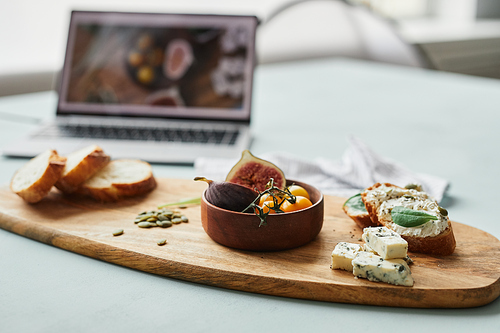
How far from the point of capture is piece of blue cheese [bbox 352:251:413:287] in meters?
0.83

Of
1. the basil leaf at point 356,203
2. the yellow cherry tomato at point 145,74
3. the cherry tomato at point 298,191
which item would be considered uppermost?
the yellow cherry tomato at point 145,74

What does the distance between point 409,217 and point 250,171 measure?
381mm

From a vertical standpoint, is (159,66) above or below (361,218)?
above

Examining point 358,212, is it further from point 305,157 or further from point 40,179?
point 40,179

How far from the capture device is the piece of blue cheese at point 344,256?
2.91ft

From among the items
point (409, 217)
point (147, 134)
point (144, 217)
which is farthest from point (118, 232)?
point (147, 134)

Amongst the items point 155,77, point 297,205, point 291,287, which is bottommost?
point 291,287

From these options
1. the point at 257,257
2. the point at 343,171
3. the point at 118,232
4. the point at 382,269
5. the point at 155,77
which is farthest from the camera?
the point at 155,77

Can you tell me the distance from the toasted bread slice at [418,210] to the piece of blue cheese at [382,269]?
0.38ft

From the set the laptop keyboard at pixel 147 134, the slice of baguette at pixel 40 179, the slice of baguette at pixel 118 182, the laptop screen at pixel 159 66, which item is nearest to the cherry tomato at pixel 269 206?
the slice of baguette at pixel 118 182

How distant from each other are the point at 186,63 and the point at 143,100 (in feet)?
0.74

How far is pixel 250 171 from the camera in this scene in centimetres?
116

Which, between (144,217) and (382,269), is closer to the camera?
(382,269)

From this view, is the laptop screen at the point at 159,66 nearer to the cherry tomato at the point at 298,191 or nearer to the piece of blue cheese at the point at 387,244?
the cherry tomato at the point at 298,191
